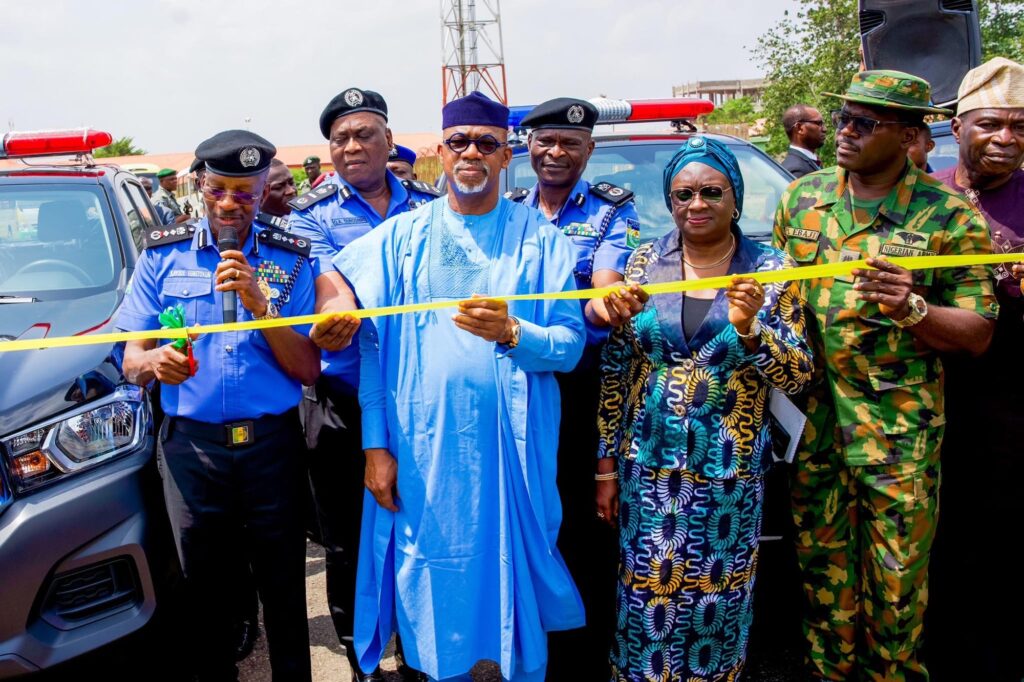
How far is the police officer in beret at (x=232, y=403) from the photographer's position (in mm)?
2740

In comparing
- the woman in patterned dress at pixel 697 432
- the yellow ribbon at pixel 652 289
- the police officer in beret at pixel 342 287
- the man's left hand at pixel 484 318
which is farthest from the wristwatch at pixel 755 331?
the police officer in beret at pixel 342 287

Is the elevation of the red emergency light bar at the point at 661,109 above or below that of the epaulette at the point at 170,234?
above

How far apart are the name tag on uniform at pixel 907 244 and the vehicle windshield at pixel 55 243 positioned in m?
3.14

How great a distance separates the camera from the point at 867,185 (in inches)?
115

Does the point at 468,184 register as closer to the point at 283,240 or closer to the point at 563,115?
the point at 283,240

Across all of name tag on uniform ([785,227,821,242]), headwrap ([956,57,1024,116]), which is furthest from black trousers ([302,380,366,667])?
headwrap ([956,57,1024,116])

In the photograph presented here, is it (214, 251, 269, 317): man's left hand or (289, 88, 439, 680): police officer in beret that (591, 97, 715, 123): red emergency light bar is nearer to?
(289, 88, 439, 680): police officer in beret

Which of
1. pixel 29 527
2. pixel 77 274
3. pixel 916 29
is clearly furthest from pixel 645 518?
pixel 916 29

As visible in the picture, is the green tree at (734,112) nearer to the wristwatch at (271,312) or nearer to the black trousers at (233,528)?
the wristwatch at (271,312)

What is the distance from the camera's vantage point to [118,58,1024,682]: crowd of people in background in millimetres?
2668

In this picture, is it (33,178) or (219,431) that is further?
(33,178)

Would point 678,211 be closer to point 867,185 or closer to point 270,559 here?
point 867,185

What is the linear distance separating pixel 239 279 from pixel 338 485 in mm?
1161

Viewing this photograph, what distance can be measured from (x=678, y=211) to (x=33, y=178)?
3.34 m
